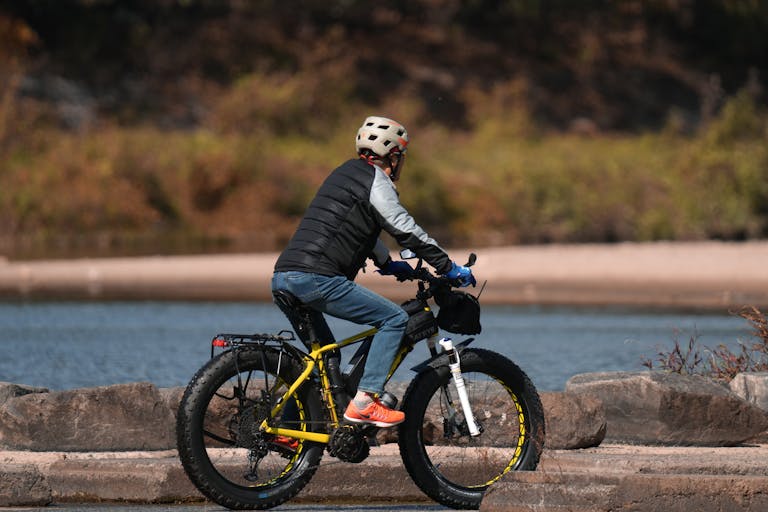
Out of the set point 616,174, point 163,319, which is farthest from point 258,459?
point 616,174

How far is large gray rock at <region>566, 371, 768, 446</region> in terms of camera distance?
9.05 m

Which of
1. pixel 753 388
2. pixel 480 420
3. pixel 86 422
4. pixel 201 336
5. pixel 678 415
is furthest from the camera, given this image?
pixel 201 336

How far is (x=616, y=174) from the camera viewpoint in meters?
37.5

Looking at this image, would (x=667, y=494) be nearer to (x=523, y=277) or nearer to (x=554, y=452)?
(x=554, y=452)

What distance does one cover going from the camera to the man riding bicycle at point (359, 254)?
293 inches

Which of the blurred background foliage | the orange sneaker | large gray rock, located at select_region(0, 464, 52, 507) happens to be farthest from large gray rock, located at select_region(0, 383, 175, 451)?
the blurred background foliage

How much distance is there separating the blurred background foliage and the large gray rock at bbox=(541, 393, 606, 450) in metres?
22.8

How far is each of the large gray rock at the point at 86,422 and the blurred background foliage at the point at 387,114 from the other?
2236cm

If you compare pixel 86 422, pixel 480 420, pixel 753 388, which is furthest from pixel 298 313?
pixel 753 388

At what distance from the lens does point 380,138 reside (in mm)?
7574

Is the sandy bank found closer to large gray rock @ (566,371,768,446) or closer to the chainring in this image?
large gray rock @ (566,371,768,446)

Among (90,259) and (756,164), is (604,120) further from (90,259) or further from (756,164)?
(90,259)

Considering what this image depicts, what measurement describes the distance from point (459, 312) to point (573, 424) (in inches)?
50.8

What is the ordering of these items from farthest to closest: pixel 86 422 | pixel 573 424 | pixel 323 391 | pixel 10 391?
1. pixel 10 391
2. pixel 573 424
3. pixel 86 422
4. pixel 323 391
